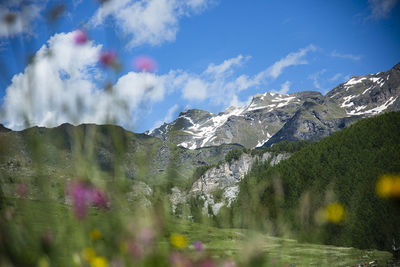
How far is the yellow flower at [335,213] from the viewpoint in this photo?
260 centimetres

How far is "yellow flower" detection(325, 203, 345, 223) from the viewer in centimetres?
260

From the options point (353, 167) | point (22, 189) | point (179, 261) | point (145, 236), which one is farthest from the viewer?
point (353, 167)

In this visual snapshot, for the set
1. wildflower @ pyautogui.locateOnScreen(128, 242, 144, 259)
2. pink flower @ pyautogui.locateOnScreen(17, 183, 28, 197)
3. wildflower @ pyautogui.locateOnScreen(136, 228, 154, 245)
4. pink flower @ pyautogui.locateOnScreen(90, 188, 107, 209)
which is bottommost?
wildflower @ pyautogui.locateOnScreen(128, 242, 144, 259)

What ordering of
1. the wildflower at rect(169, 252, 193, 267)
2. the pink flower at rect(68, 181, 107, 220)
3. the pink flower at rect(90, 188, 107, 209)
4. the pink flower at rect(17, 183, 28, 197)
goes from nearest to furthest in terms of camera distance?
the wildflower at rect(169, 252, 193, 267) → the pink flower at rect(68, 181, 107, 220) → the pink flower at rect(90, 188, 107, 209) → the pink flower at rect(17, 183, 28, 197)

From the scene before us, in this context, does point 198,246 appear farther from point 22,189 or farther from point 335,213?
point 22,189

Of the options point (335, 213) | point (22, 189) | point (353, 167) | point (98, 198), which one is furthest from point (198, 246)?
point (353, 167)

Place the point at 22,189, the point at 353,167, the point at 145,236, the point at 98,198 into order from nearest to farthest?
the point at 145,236, the point at 98,198, the point at 22,189, the point at 353,167

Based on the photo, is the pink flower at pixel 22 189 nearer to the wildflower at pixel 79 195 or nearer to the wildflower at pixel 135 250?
the wildflower at pixel 79 195

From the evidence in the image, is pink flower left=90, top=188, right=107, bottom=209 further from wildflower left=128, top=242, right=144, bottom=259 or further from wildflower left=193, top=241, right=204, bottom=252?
wildflower left=193, top=241, right=204, bottom=252

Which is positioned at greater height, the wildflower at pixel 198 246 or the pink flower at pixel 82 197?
the pink flower at pixel 82 197

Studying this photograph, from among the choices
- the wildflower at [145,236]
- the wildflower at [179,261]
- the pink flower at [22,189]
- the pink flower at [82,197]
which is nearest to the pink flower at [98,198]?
the pink flower at [82,197]

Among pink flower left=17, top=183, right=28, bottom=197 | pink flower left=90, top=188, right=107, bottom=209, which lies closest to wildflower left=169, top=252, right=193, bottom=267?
pink flower left=90, top=188, right=107, bottom=209

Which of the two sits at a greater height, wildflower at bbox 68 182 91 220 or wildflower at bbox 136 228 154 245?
wildflower at bbox 68 182 91 220

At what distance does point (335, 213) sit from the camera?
2643 mm
